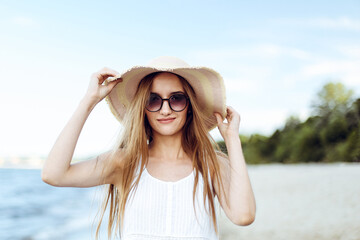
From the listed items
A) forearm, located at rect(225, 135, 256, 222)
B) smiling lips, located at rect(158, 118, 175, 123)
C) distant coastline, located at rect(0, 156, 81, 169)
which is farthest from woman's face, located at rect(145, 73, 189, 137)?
distant coastline, located at rect(0, 156, 81, 169)

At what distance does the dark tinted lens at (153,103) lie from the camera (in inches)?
93.9

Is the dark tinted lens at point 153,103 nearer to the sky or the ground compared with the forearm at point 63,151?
nearer to the sky

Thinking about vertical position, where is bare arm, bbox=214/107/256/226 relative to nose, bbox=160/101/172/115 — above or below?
below

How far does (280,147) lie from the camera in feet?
136

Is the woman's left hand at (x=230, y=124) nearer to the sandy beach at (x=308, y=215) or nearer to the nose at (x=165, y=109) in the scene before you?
the nose at (x=165, y=109)

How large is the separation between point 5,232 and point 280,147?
3397cm

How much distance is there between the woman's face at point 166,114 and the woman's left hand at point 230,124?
0.82 feet

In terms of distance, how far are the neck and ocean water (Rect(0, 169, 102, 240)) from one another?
4495 mm

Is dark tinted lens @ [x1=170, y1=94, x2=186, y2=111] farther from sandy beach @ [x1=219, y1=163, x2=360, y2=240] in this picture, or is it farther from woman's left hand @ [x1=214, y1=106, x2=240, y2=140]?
sandy beach @ [x1=219, y1=163, x2=360, y2=240]

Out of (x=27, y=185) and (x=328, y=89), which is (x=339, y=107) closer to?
(x=328, y=89)

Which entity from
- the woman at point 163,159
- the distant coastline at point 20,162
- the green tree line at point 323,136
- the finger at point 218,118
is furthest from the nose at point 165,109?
the distant coastline at point 20,162

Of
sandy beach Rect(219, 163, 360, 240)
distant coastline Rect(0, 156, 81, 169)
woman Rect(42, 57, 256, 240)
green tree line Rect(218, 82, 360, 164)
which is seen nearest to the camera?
woman Rect(42, 57, 256, 240)

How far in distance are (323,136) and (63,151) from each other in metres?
33.4

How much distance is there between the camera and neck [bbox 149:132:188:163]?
8.47 ft
